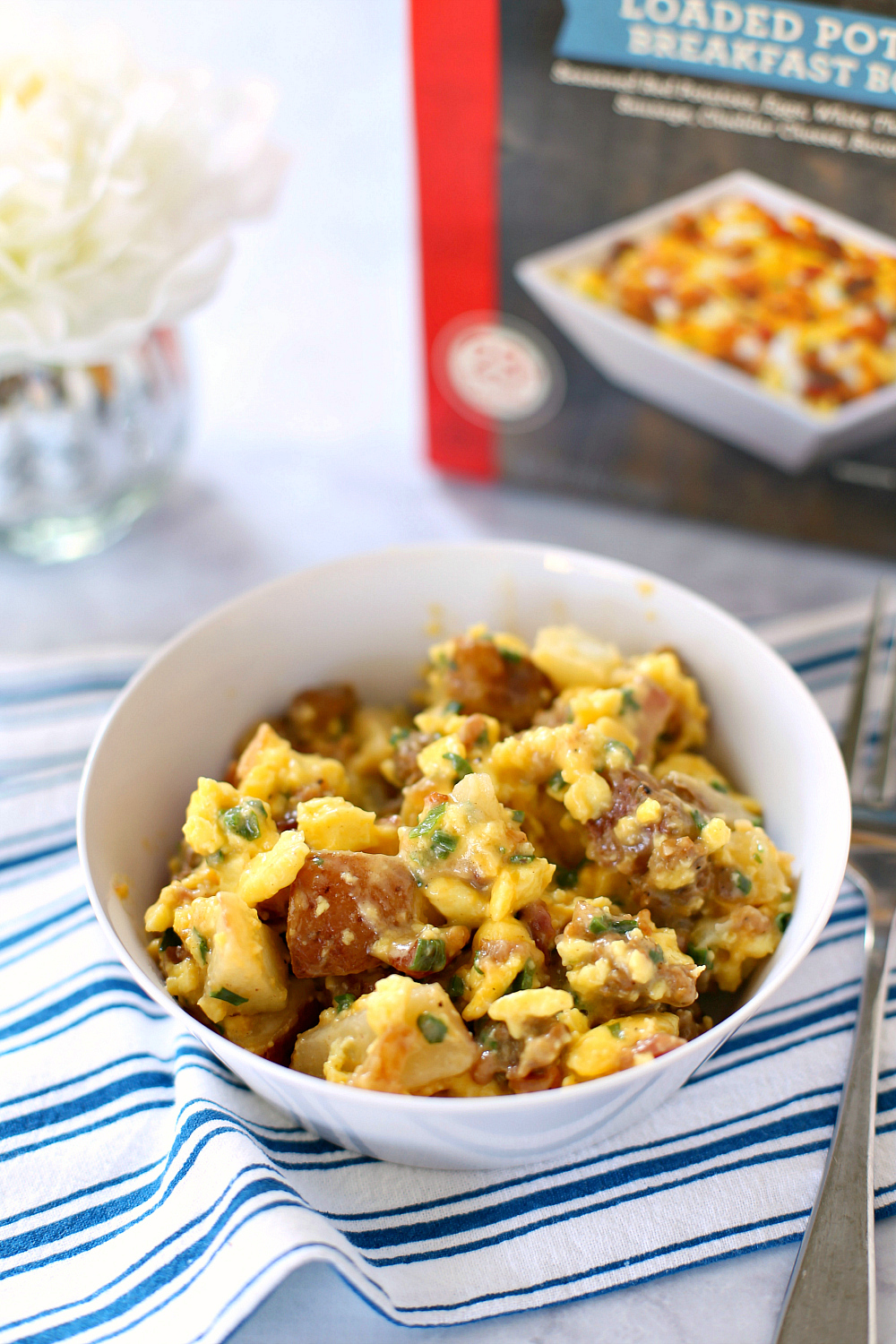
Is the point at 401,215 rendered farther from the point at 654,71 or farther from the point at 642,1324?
the point at 642,1324

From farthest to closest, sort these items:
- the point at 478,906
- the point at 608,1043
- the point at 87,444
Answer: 1. the point at 87,444
2. the point at 478,906
3. the point at 608,1043

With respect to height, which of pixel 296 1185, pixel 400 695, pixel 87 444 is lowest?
pixel 296 1185

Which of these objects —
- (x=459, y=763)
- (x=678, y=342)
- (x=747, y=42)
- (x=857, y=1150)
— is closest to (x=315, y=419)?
(x=678, y=342)

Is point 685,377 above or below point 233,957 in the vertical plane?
above

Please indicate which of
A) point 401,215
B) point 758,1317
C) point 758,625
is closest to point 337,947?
point 758,1317

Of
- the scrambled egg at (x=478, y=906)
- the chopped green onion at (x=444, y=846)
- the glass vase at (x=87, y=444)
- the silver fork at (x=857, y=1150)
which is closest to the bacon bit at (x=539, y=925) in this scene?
the scrambled egg at (x=478, y=906)

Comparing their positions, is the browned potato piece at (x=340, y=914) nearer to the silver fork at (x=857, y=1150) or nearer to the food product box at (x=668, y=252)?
the silver fork at (x=857, y=1150)

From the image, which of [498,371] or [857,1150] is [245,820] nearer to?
[857,1150]

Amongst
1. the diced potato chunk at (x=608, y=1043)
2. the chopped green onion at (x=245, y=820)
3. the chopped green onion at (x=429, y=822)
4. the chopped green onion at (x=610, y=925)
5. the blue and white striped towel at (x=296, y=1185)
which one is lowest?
the blue and white striped towel at (x=296, y=1185)
